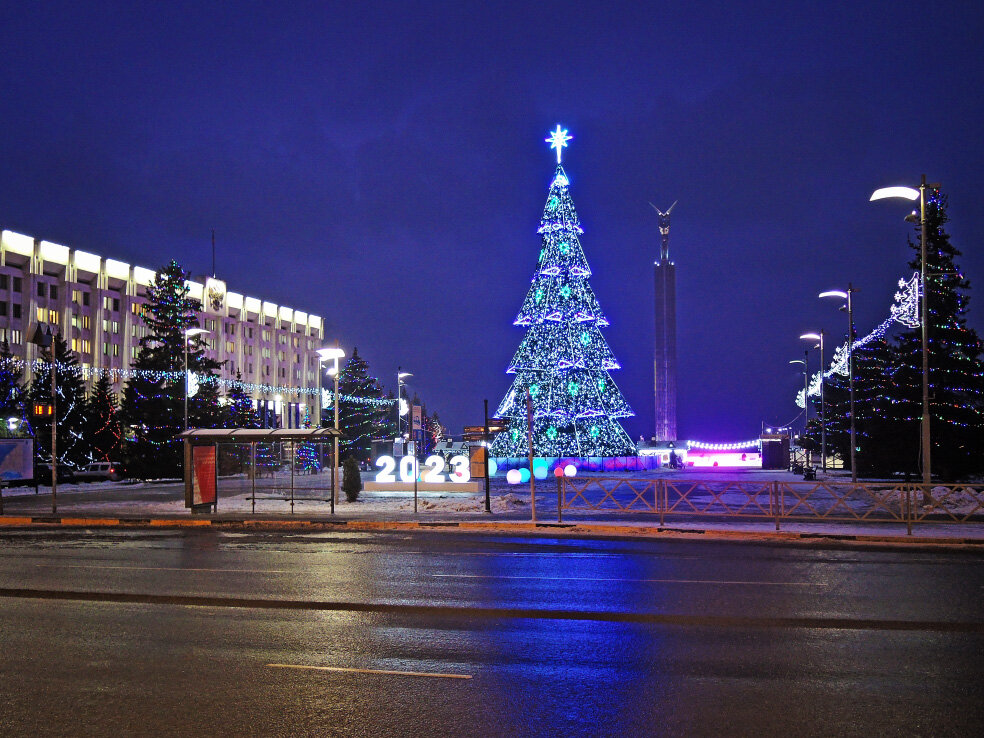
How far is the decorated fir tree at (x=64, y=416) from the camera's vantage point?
52.3 m

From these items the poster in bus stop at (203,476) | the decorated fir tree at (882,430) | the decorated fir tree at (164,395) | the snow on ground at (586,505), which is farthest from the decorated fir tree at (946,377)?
the decorated fir tree at (164,395)

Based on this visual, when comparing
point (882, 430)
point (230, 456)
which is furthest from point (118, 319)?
point (882, 430)

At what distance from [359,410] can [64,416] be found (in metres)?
31.7

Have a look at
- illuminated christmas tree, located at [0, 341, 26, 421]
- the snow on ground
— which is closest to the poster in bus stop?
the snow on ground

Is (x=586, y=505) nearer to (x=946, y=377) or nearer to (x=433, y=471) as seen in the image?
(x=433, y=471)

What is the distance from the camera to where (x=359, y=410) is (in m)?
80.4

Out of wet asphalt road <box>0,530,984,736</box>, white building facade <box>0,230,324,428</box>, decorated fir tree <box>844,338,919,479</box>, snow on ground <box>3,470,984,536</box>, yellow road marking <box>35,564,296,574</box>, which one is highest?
white building facade <box>0,230,324,428</box>

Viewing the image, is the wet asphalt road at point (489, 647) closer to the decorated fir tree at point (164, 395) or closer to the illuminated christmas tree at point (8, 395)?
the illuminated christmas tree at point (8, 395)

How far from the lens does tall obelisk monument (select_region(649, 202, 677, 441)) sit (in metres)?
112

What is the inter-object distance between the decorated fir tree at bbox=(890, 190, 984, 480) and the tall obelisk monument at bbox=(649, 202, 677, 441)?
234 feet

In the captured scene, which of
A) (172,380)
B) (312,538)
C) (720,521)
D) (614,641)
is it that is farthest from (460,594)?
(172,380)

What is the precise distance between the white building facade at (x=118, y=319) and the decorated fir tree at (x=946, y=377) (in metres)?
47.3

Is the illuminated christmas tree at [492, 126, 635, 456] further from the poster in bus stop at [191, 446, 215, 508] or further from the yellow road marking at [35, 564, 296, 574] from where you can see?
the yellow road marking at [35, 564, 296, 574]

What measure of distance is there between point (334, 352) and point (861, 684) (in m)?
29.1
